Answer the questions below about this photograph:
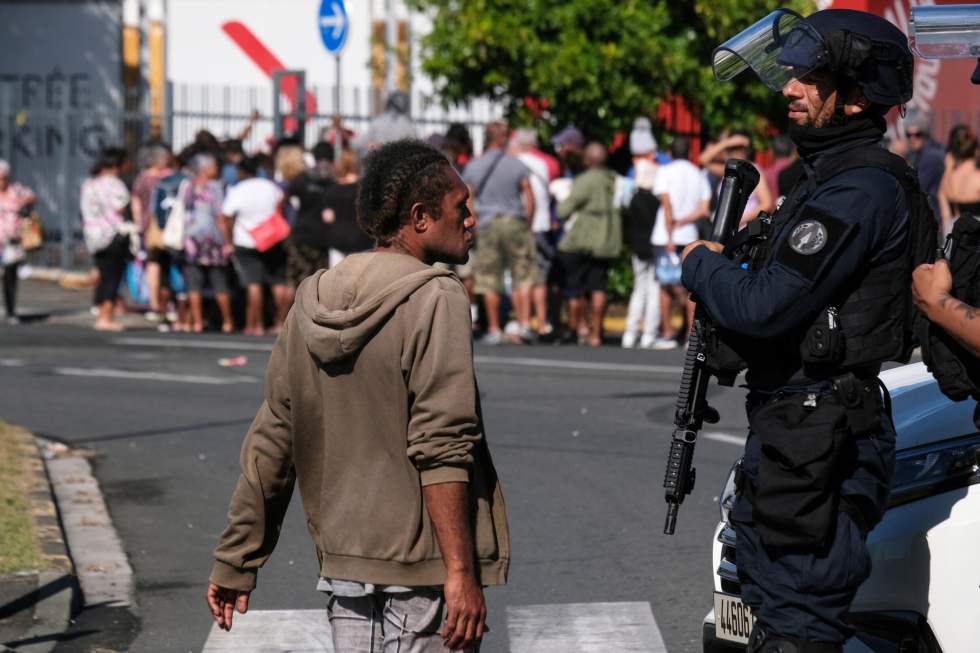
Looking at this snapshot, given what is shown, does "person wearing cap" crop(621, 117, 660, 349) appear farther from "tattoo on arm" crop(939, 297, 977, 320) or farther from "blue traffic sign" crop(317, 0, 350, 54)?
"tattoo on arm" crop(939, 297, 977, 320)

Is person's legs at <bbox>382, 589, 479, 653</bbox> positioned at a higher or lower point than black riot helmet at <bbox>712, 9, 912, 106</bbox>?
lower

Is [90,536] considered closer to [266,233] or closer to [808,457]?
[808,457]

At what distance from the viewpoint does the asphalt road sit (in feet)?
22.9

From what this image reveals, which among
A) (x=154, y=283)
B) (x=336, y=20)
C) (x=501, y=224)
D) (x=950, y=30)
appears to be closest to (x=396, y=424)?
(x=950, y=30)

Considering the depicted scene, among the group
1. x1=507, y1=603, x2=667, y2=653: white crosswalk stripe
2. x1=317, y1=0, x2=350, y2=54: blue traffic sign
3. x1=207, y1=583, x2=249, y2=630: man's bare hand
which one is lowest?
x1=507, y1=603, x2=667, y2=653: white crosswalk stripe

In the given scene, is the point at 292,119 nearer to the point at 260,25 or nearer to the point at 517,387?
the point at 260,25

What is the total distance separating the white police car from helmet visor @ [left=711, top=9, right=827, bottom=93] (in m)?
1.00

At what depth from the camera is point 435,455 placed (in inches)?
143

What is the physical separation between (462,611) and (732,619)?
1171 millimetres

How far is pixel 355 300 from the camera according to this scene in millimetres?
3750

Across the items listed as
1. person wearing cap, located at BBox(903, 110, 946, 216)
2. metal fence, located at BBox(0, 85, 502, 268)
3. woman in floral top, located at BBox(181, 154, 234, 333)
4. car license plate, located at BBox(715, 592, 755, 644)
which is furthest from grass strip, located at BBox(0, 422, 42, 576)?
metal fence, located at BBox(0, 85, 502, 268)

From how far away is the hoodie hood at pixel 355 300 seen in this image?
370cm

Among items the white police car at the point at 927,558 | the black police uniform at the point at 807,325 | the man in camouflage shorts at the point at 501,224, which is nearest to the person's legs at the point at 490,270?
the man in camouflage shorts at the point at 501,224

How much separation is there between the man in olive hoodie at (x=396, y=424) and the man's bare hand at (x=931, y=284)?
100cm
